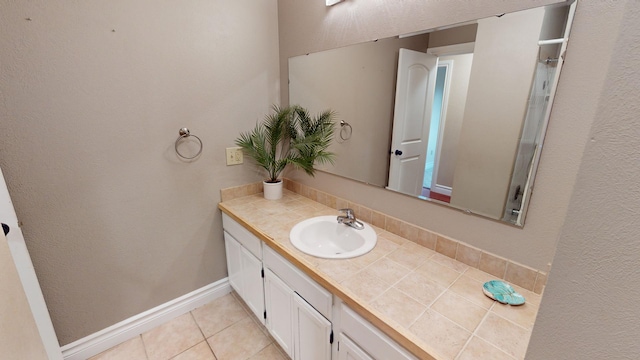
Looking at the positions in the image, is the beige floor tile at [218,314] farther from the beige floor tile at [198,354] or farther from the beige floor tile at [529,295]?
the beige floor tile at [529,295]

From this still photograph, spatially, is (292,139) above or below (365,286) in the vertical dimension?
above

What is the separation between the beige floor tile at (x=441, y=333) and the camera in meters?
0.73

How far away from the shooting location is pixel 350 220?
56.3 inches

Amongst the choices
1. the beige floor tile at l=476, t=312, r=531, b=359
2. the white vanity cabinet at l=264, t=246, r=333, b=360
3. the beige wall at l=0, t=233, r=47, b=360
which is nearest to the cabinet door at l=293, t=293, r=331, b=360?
the white vanity cabinet at l=264, t=246, r=333, b=360

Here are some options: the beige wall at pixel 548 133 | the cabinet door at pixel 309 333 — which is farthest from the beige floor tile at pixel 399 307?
the beige wall at pixel 548 133

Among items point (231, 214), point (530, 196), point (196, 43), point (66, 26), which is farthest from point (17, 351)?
point (530, 196)

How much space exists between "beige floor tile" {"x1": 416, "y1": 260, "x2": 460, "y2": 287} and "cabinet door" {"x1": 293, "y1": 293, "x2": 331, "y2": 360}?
443mm

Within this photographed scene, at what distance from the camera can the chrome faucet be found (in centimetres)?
141

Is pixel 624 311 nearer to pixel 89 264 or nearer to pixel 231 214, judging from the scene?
pixel 231 214

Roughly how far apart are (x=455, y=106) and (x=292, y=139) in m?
1.08

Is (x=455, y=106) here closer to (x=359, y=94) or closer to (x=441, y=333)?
(x=359, y=94)

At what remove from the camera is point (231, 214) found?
1646mm

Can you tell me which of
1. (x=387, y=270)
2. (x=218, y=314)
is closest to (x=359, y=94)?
(x=387, y=270)

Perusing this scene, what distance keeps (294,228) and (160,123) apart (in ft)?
3.16
